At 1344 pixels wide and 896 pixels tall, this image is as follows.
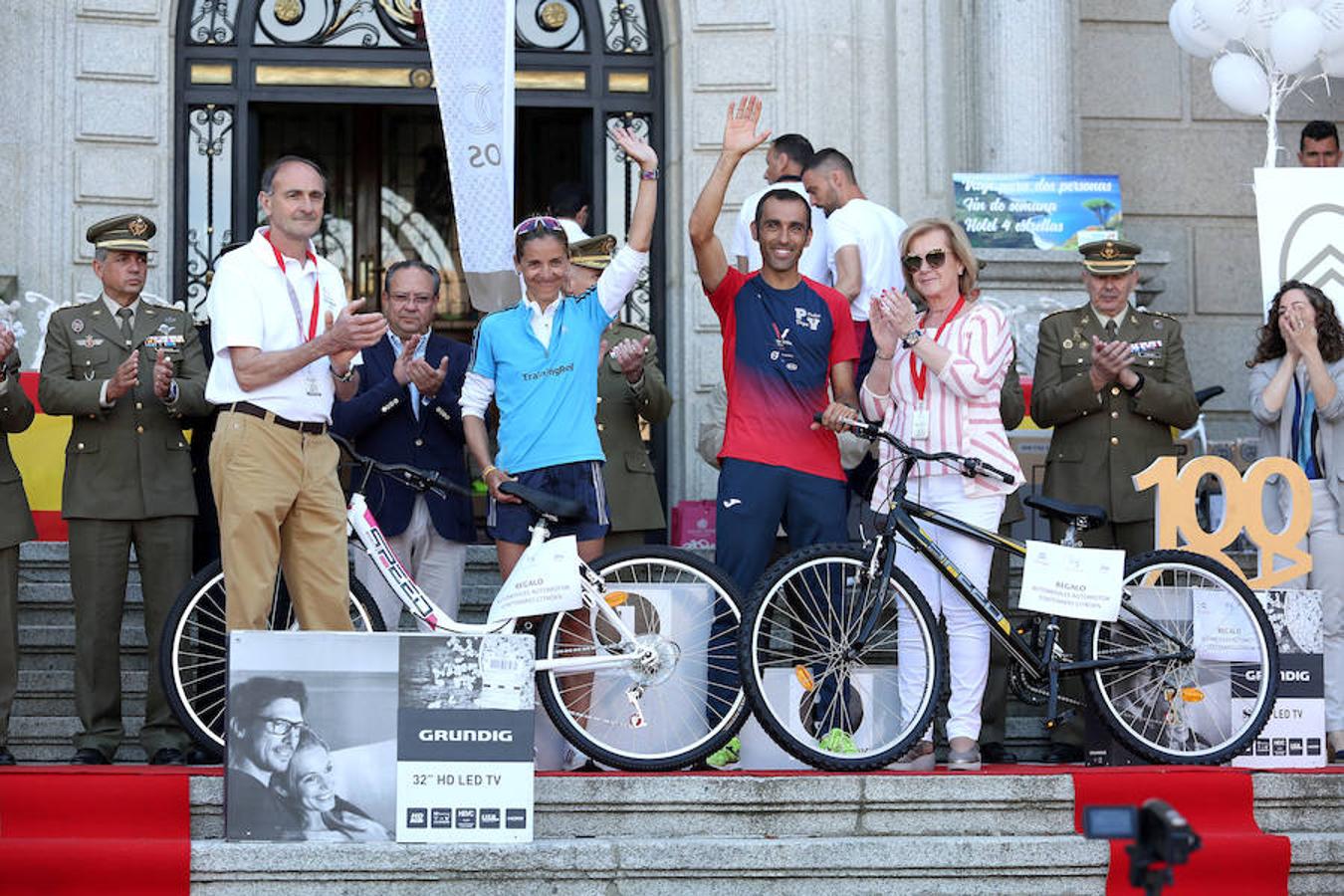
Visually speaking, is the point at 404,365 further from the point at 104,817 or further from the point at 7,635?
the point at 104,817

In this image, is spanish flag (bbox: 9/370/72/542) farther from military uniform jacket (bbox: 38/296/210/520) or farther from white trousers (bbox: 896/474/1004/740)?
white trousers (bbox: 896/474/1004/740)

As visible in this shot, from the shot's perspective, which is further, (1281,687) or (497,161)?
(497,161)

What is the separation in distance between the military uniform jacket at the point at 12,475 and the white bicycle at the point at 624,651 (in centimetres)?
84

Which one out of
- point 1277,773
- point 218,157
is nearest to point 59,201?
point 218,157

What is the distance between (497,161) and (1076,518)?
263 cm

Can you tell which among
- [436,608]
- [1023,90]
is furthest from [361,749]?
[1023,90]

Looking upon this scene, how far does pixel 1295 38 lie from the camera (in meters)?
9.94

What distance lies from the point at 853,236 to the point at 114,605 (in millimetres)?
3241

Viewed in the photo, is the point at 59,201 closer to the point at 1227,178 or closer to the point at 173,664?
the point at 173,664

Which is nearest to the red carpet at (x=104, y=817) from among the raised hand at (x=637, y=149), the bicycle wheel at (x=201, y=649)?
the bicycle wheel at (x=201, y=649)

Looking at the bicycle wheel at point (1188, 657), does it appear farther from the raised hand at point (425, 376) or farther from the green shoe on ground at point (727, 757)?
the raised hand at point (425, 376)

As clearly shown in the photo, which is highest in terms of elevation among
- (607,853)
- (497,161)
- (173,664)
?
(497,161)

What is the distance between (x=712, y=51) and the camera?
1180 cm

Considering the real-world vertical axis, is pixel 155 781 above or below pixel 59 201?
below
